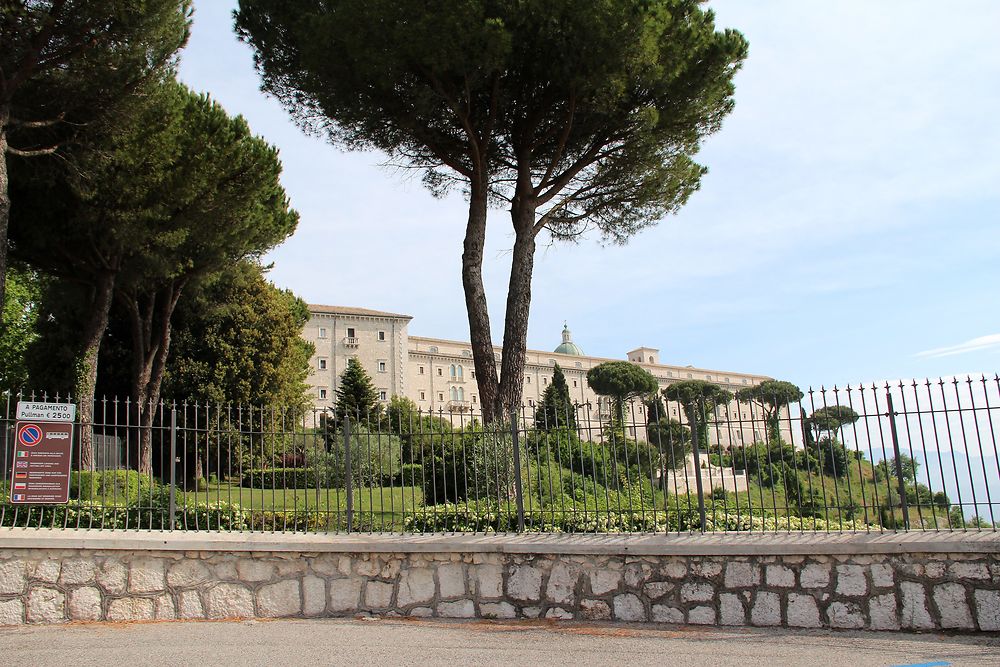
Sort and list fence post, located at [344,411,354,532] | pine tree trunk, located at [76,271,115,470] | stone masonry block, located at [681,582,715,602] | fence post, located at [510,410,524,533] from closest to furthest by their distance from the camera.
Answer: stone masonry block, located at [681,582,715,602] < fence post, located at [510,410,524,533] < fence post, located at [344,411,354,532] < pine tree trunk, located at [76,271,115,470]

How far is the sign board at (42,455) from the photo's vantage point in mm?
7164

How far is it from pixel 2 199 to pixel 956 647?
40.1 feet

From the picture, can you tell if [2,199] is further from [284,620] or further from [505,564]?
[505,564]

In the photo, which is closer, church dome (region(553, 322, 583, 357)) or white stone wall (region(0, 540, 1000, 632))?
white stone wall (region(0, 540, 1000, 632))

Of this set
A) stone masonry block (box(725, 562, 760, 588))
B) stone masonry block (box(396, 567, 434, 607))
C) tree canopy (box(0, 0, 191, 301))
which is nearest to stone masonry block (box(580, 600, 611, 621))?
stone masonry block (box(725, 562, 760, 588))

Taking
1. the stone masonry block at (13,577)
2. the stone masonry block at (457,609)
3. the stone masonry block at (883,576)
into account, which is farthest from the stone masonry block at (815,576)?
the stone masonry block at (13,577)

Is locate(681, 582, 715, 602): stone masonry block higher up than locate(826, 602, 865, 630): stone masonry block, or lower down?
higher up

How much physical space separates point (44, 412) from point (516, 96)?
780 centimetres

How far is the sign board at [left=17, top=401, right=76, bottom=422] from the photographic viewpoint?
7160 millimetres

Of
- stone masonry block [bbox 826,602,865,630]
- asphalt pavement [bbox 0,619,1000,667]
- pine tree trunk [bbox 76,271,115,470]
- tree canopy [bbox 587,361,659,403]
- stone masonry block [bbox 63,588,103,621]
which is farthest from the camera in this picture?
tree canopy [bbox 587,361,659,403]

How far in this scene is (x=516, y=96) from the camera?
1194 centimetres

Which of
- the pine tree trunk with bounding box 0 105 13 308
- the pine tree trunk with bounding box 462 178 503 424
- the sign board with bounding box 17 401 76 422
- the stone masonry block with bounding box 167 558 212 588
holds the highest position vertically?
the pine tree trunk with bounding box 0 105 13 308

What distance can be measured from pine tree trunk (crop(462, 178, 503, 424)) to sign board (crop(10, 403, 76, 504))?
5.10 metres

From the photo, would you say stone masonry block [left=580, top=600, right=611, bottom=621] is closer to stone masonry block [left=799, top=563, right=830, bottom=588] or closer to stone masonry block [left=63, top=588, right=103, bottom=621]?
stone masonry block [left=799, top=563, right=830, bottom=588]
